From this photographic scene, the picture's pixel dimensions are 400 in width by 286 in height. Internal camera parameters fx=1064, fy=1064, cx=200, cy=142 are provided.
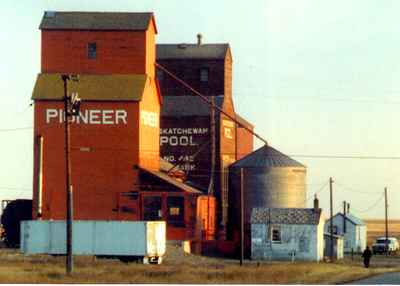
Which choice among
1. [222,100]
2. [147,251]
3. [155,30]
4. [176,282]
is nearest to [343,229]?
[222,100]

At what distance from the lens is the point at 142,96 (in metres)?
71.5

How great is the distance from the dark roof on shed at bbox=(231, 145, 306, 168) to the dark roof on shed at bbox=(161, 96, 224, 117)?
5763 millimetres

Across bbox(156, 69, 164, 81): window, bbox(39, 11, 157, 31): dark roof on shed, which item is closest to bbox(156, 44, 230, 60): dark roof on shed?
bbox(156, 69, 164, 81): window

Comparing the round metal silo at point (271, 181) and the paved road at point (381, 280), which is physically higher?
the round metal silo at point (271, 181)

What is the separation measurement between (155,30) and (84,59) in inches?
233

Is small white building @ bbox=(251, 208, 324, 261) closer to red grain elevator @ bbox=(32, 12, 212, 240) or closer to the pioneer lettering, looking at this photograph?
red grain elevator @ bbox=(32, 12, 212, 240)

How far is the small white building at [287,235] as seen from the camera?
74375mm

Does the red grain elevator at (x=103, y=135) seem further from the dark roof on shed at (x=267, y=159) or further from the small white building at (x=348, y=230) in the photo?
the small white building at (x=348, y=230)

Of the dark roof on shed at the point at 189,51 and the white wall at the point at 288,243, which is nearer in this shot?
the white wall at the point at 288,243

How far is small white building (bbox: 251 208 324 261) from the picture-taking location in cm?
7438

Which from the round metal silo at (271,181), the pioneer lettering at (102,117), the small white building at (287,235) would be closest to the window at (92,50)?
the pioneer lettering at (102,117)

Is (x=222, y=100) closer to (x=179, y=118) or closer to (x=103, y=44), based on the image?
(x=179, y=118)

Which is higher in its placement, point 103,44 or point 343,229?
point 103,44

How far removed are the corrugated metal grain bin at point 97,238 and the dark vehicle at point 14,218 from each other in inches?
381
